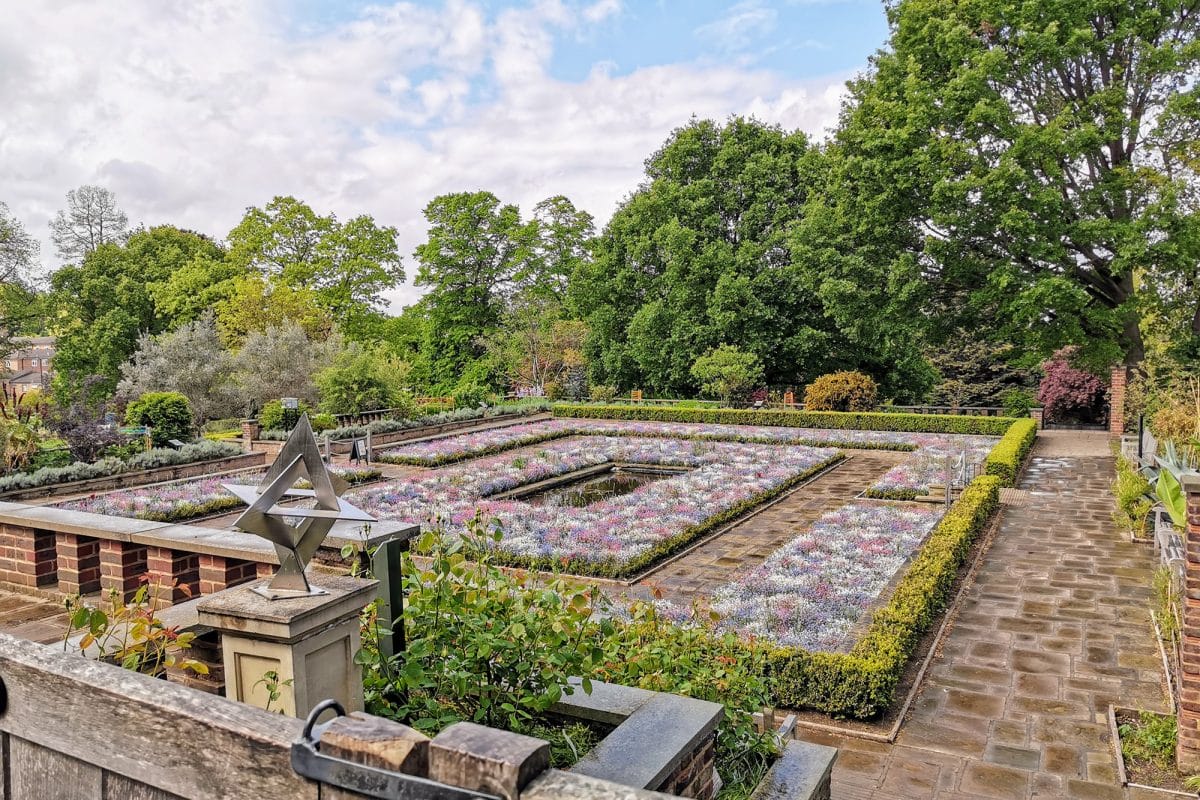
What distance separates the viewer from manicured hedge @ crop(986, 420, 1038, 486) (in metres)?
12.5

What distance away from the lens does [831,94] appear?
73.0ft

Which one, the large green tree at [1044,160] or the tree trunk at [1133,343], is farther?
the tree trunk at [1133,343]

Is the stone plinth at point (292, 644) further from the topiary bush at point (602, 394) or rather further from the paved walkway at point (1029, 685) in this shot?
the topiary bush at point (602, 394)

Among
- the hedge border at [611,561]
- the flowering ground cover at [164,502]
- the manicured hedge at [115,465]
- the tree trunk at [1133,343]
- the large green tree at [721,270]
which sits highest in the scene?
the large green tree at [721,270]

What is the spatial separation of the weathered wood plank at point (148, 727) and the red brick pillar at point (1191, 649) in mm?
4144

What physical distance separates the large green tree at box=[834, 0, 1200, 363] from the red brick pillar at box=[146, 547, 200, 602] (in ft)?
56.8

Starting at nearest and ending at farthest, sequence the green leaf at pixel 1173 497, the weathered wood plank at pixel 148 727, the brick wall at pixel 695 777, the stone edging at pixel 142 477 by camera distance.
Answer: the weathered wood plank at pixel 148 727 < the brick wall at pixel 695 777 < the green leaf at pixel 1173 497 < the stone edging at pixel 142 477

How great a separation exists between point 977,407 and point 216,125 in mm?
23442

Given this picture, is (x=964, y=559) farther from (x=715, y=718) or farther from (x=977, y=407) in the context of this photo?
(x=977, y=407)

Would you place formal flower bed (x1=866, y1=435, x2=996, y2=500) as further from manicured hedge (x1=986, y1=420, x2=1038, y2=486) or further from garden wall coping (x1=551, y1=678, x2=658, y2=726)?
garden wall coping (x1=551, y1=678, x2=658, y2=726)

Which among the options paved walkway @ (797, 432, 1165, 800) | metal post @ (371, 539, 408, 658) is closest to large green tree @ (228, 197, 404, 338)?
paved walkway @ (797, 432, 1165, 800)

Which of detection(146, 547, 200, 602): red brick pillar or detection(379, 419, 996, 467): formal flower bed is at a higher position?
detection(146, 547, 200, 602): red brick pillar

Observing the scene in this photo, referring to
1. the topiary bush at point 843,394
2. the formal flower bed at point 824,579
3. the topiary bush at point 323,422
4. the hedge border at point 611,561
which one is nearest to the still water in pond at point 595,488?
the hedge border at point 611,561

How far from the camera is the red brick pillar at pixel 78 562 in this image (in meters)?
4.52
